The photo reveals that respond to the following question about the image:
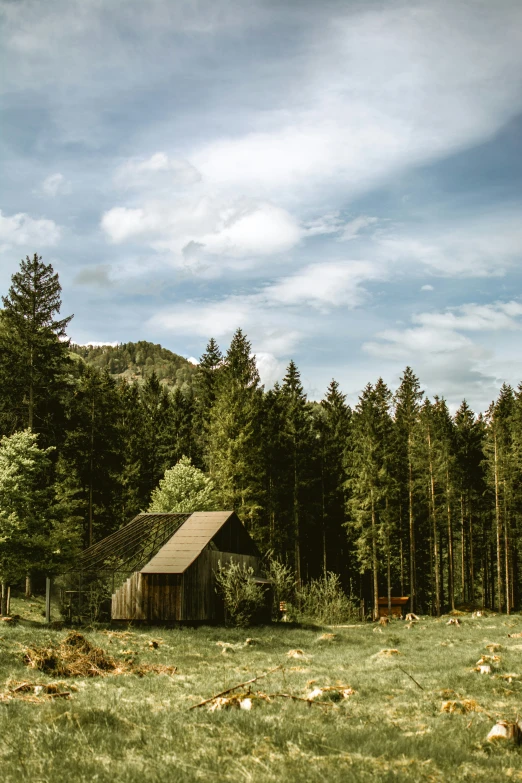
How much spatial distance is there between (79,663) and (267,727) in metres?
8.73

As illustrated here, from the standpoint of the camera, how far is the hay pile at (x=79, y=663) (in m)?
16.0

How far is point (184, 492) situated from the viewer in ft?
142

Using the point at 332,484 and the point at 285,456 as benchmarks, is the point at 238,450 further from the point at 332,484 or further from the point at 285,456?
the point at 332,484

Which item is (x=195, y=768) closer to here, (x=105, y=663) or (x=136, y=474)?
(x=105, y=663)

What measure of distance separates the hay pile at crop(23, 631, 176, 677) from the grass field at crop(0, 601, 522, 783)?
52 cm

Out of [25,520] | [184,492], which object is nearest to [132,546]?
[25,520]

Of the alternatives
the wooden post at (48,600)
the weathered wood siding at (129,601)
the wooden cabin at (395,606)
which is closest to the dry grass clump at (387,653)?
the weathered wood siding at (129,601)

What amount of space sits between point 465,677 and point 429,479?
34.9 meters

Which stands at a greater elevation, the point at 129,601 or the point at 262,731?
the point at 262,731

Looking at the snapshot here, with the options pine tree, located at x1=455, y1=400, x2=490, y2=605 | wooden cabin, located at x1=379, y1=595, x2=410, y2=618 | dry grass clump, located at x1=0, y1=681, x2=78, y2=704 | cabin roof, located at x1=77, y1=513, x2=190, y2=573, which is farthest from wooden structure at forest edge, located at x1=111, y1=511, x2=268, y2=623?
pine tree, located at x1=455, y1=400, x2=490, y2=605

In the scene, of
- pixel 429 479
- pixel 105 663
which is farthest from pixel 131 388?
pixel 105 663

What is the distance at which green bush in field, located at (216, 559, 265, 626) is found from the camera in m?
32.0

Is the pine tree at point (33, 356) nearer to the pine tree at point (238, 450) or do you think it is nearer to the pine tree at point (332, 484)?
the pine tree at point (238, 450)

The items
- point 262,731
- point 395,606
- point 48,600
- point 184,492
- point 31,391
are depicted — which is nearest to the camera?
point 262,731
